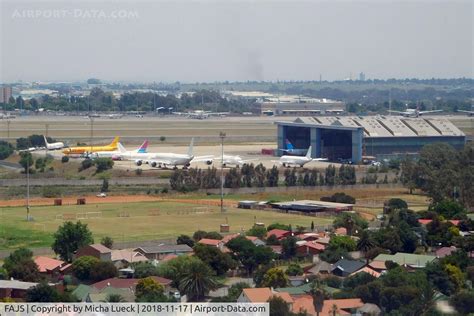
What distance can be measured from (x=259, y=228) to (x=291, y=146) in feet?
56.8

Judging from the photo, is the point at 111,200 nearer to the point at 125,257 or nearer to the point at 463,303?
the point at 125,257

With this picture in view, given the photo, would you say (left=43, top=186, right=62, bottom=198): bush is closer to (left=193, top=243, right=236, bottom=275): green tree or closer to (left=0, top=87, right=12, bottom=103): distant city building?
(left=193, top=243, right=236, bottom=275): green tree

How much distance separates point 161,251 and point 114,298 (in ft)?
14.5

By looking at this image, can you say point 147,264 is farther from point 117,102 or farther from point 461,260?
point 117,102

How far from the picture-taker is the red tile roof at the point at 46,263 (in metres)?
15.3

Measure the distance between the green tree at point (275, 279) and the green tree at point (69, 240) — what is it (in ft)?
11.5

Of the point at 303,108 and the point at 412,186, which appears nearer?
the point at 412,186

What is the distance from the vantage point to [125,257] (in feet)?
→ 53.3

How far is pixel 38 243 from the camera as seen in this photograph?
59.1 feet

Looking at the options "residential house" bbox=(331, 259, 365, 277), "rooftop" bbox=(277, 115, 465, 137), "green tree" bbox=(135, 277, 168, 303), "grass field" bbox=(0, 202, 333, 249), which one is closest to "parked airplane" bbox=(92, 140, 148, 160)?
"rooftop" bbox=(277, 115, 465, 137)

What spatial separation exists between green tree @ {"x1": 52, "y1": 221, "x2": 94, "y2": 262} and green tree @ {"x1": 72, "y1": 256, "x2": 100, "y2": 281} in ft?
5.22

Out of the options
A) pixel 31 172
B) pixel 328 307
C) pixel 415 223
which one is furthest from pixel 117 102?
pixel 328 307

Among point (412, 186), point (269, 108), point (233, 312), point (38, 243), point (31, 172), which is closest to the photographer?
point (233, 312)

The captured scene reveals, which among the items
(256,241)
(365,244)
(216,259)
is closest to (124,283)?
(216,259)
